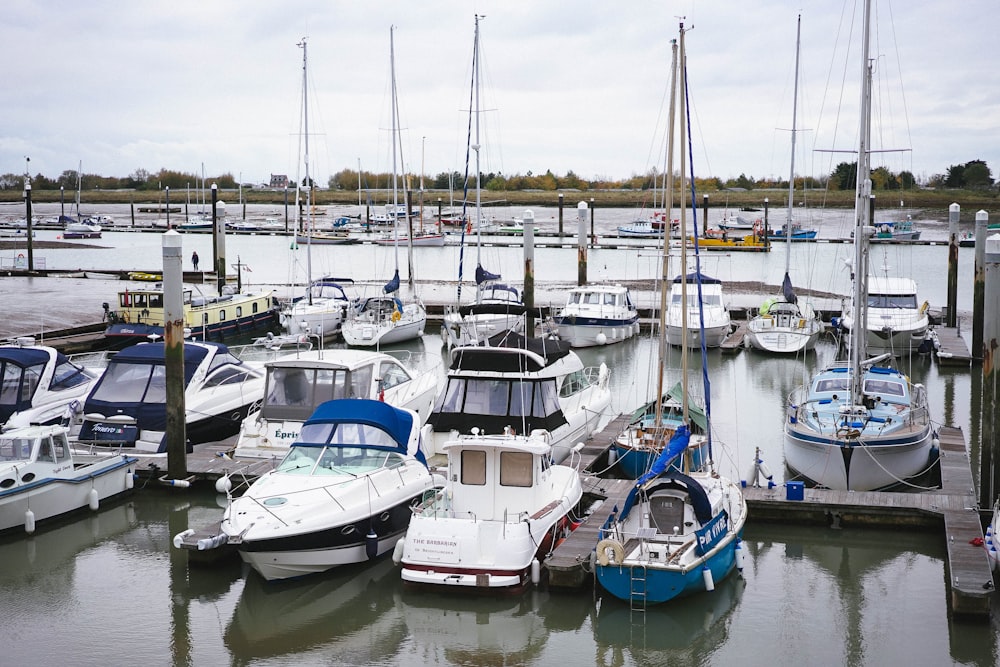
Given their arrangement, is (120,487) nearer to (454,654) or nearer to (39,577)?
(39,577)

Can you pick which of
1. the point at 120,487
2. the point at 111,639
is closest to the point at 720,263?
the point at 120,487

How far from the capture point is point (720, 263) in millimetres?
69250

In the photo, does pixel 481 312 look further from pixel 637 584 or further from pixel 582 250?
pixel 637 584

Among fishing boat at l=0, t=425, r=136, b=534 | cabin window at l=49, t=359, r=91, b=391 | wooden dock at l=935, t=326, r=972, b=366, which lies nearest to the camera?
fishing boat at l=0, t=425, r=136, b=534

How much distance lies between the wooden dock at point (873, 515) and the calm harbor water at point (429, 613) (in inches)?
9.6

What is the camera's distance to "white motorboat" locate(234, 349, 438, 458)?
19906mm

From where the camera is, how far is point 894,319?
110 ft

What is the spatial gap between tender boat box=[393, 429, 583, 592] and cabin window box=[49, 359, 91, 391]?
1037 cm

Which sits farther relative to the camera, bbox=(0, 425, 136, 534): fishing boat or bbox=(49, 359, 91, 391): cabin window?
bbox=(49, 359, 91, 391): cabin window

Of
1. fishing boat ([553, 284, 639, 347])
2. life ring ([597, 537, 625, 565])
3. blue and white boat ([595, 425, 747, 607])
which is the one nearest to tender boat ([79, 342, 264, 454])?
→ blue and white boat ([595, 425, 747, 607])

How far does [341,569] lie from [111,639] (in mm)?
3161

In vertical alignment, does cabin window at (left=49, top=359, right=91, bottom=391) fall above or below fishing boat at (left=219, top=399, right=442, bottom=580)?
above

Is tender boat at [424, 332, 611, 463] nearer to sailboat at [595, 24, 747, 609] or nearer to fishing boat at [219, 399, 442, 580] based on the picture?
fishing boat at [219, 399, 442, 580]

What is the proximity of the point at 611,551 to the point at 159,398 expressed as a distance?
10649 millimetres
